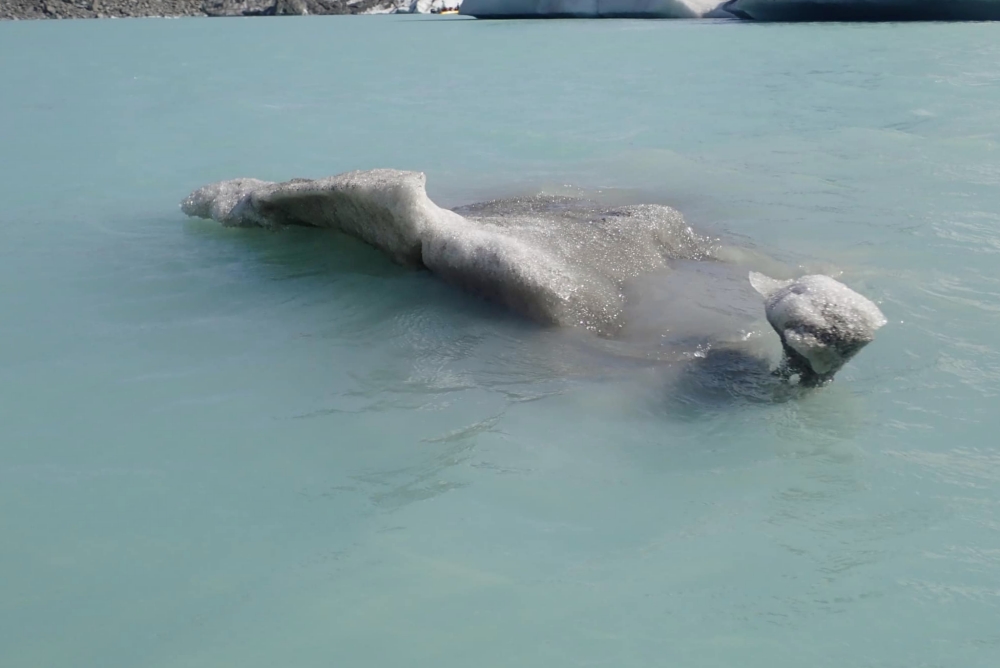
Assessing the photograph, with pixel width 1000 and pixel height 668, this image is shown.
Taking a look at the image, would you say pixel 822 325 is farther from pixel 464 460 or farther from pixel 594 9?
pixel 594 9

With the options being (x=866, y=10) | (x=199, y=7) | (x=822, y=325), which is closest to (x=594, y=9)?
(x=866, y=10)

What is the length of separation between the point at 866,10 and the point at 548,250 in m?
23.8

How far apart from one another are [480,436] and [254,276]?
2.47 m

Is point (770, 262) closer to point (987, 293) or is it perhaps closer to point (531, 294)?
point (987, 293)

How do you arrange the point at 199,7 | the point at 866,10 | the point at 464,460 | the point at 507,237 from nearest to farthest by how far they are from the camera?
1. the point at 464,460
2. the point at 507,237
3. the point at 866,10
4. the point at 199,7

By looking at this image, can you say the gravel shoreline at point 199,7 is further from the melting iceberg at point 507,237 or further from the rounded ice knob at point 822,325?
the rounded ice knob at point 822,325

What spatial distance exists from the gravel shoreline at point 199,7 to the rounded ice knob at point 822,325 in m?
49.4

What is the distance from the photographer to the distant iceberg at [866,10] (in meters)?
23.2

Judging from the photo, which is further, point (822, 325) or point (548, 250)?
point (548, 250)

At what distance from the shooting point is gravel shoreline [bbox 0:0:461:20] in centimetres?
4547

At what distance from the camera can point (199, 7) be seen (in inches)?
1976

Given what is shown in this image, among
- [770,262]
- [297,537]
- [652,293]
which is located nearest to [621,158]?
[770,262]

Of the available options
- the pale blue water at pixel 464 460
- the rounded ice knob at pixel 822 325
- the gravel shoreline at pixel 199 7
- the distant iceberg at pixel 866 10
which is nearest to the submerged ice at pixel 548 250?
the rounded ice knob at pixel 822 325

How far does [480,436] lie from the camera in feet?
11.5
